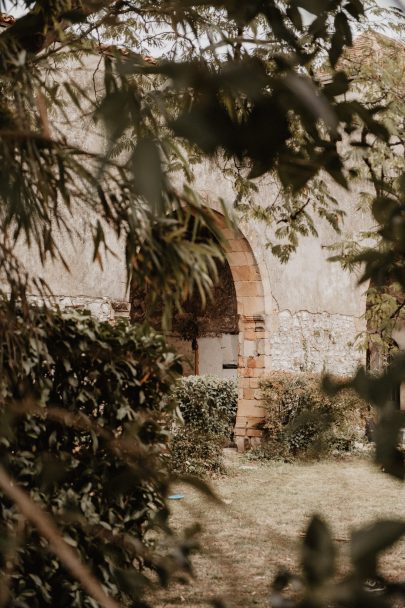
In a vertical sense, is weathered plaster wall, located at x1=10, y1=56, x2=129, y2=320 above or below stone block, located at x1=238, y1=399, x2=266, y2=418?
above

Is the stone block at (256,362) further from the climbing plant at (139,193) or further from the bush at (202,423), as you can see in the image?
the climbing plant at (139,193)

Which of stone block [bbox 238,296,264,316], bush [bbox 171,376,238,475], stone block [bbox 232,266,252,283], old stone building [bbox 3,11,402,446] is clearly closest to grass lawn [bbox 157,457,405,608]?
bush [bbox 171,376,238,475]

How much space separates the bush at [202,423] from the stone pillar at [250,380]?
0.65ft

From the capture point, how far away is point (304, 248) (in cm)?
1166

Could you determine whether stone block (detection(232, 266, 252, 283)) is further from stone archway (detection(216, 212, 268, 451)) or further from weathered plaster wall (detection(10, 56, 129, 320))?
weathered plaster wall (detection(10, 56, 129, 320))

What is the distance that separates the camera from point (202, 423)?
368 inches

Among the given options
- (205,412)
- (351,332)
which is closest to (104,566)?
(205,412)

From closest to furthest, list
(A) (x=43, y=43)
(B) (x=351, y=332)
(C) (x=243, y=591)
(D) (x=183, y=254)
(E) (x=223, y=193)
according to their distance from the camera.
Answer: (D) (x=183, y=254) → (A) (x=43, y=43) → (C) (x=243, y=591) → (E) (x=223, y=193) → (B) (x=351, y=332)

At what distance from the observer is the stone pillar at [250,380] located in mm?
10406

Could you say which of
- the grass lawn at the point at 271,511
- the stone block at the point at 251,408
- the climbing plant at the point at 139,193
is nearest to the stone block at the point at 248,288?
the stone block at the point at 251,408

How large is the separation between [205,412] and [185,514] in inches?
111

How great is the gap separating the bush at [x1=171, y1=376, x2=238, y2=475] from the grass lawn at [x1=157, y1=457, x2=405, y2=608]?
295 mm

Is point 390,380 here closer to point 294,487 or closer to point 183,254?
point 183,254

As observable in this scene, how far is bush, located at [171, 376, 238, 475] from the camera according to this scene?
8.52 metres
